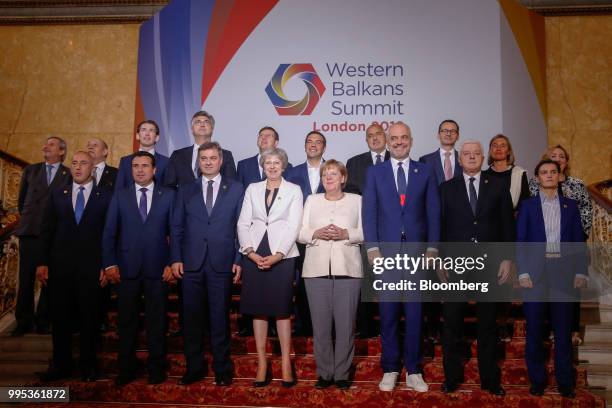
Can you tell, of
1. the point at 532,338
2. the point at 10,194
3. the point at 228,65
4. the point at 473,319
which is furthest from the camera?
the point at 228,65

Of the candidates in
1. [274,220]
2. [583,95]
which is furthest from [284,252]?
[583,95]

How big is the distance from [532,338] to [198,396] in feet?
6.33

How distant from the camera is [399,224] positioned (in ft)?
11.4

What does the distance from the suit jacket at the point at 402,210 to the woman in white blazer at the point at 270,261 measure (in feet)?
1.41

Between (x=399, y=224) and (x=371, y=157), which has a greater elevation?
(x=371, y=157)

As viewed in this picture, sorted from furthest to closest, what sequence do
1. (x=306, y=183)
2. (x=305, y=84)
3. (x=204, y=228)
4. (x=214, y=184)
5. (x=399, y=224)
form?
(x=305, y=84)
(x=306, y=183)
(x=214, y=184)
(x=204, y=228)
(x=399, y=224)

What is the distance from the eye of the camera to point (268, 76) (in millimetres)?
5996

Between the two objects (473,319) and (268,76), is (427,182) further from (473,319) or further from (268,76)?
(268,76)

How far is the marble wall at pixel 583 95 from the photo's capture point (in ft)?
20.9

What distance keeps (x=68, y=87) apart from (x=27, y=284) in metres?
3.40

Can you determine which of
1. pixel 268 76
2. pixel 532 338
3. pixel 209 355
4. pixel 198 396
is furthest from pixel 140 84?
pixel 532 338

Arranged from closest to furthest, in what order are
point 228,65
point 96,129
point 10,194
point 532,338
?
point 532,338
point 10,194
point 228,65
point 96,129

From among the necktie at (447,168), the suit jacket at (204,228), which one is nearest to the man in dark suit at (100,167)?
the suit jacket at (204,228)

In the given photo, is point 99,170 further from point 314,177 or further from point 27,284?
point 314,177
